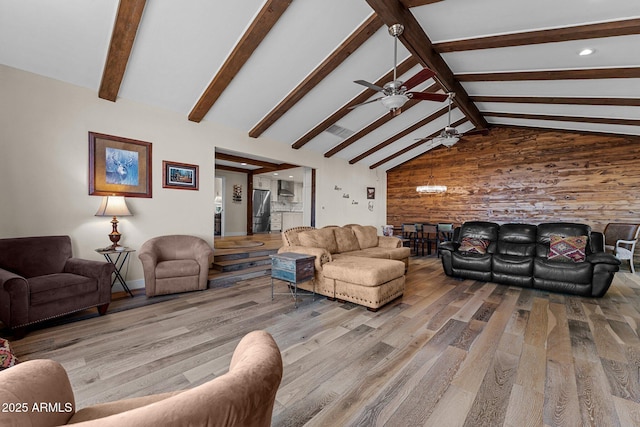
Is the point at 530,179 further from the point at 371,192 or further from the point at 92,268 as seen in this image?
the point at 92,268

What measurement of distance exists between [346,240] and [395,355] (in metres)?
2.66

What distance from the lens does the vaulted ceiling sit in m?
2.81

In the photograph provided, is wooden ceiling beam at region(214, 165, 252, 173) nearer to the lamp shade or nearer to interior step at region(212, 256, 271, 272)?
interior step at region(212, 256, 271, 272)

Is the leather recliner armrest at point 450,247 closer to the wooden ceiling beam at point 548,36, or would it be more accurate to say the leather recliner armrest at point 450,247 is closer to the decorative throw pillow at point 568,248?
the decorative throw pillow at point 568,248

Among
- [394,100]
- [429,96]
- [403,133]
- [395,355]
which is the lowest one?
[395,355]

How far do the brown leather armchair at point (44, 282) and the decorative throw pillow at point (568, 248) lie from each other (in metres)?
6.08

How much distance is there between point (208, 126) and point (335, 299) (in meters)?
3.60

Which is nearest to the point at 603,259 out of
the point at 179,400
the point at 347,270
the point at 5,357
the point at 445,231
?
the point at 347,270

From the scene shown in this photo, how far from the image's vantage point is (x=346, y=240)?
4832mm

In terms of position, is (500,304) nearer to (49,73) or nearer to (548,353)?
(548,353)

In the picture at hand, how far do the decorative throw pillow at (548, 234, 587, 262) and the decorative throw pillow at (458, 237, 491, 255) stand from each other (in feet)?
2.91

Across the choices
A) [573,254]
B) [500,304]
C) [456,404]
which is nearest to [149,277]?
[456,404]

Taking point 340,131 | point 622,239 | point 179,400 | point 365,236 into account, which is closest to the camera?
point 179,400

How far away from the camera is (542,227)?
15.4ft
